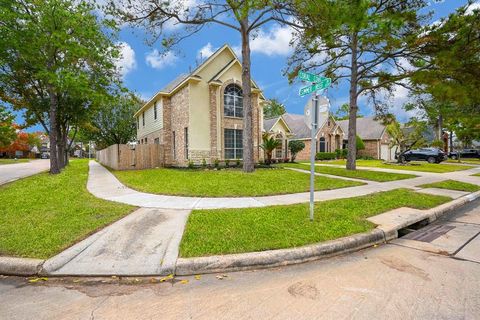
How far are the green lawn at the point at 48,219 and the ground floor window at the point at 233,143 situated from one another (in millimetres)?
10700

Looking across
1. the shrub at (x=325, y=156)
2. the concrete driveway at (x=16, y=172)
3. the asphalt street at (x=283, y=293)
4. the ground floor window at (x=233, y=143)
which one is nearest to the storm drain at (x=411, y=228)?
the asphalt street at (x=283, y=293)

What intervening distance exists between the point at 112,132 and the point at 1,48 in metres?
22.9

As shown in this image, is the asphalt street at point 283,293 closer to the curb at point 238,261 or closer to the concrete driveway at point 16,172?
the curb at point 238,261

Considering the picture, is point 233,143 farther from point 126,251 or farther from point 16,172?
point 16,172

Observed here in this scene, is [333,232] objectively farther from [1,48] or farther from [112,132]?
[112,132]

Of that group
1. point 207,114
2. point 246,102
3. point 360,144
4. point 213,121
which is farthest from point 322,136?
point 246,102

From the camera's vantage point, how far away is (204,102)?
55.6 feet

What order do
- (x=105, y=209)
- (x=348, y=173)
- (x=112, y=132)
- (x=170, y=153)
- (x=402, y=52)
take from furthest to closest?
(x=112, y=132) → (x=170, y=153) → (x=348, y=173) → (x=402, y=52) → (x=105, y=209)

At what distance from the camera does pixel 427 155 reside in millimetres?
27500

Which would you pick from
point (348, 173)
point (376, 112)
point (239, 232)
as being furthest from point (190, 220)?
point (376, 112)

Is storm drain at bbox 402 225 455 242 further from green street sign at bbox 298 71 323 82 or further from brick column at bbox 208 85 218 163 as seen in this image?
brick column at bbox 208 85 218 163

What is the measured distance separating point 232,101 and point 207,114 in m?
2.32

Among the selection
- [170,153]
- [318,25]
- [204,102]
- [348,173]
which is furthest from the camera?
[170,153]

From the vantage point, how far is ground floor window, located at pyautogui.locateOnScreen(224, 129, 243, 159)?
17969 millimetres
